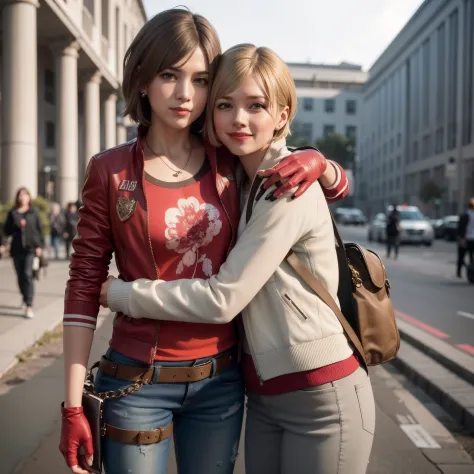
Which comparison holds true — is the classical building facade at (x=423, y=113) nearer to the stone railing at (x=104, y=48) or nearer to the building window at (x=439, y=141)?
the building window at (x=439, y=141)

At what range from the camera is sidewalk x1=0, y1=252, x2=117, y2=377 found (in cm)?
647

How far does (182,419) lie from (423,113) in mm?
64237

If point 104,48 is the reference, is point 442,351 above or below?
below

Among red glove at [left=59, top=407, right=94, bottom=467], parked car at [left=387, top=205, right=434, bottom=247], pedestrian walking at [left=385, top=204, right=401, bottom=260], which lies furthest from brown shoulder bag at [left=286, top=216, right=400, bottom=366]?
parked car at [left=387, top=205, right=434, bottom=247]

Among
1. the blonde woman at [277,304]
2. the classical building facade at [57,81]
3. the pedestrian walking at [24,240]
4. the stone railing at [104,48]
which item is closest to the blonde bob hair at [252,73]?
the blonde woman at [277,304]

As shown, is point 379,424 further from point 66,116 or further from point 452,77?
point 452,77

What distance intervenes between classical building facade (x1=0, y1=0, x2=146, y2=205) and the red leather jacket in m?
18.4

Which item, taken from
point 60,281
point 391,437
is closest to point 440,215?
point 60,281

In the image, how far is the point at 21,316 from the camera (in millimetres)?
8367

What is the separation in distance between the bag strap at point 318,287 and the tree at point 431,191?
50172mm

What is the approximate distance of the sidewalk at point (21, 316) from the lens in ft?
21.2

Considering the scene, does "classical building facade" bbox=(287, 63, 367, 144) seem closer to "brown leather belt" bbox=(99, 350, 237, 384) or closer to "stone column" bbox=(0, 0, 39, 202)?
"stone column" bbox=(0, 0, 39, 202)

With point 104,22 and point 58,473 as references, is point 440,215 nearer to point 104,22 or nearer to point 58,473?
point 104,22

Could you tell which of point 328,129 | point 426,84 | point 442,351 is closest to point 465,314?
point 442,351
